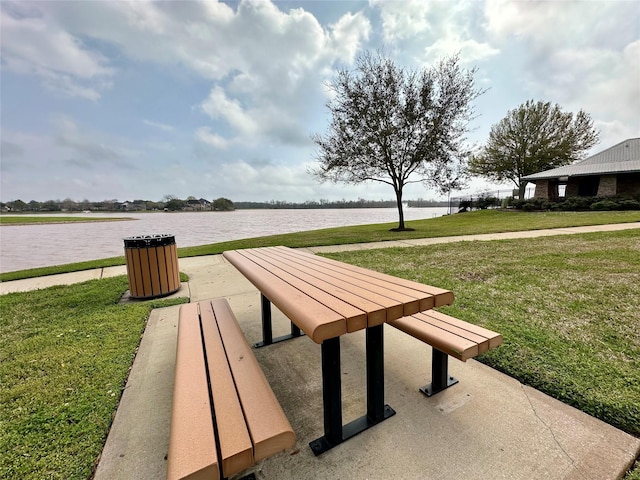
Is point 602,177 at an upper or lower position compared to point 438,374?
upper

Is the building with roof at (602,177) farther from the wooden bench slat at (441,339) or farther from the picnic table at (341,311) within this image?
the picnic table at (341,311)

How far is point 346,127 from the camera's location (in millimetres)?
14594

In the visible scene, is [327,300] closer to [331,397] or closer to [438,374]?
[331,397]

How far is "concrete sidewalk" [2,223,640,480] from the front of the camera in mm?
1572

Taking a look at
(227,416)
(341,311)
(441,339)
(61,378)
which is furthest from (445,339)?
(61,378)

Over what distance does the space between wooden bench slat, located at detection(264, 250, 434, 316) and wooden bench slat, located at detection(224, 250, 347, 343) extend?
16.6 inches

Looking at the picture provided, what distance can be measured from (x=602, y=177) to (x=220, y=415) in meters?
29.0

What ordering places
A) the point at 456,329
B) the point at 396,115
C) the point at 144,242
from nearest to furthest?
1. the point at 456,329
2. the point at 144,242
3. the point at 396,115

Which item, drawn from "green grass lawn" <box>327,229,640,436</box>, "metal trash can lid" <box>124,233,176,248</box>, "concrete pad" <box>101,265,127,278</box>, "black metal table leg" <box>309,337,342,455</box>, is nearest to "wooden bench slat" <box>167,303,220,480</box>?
"black metal table leg" <box>309,337,342,455</box>

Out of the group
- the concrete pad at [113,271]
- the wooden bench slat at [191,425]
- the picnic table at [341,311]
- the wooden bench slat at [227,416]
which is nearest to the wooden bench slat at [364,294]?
the picnic table at [341,311]

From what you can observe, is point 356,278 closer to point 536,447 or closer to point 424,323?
point 424,323

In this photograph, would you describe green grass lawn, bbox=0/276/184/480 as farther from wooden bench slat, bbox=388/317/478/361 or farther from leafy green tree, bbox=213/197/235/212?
leafy green tree, bbox=213/197/235/212

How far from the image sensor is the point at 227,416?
4.24ft

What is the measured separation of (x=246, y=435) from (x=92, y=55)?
10672 mm
